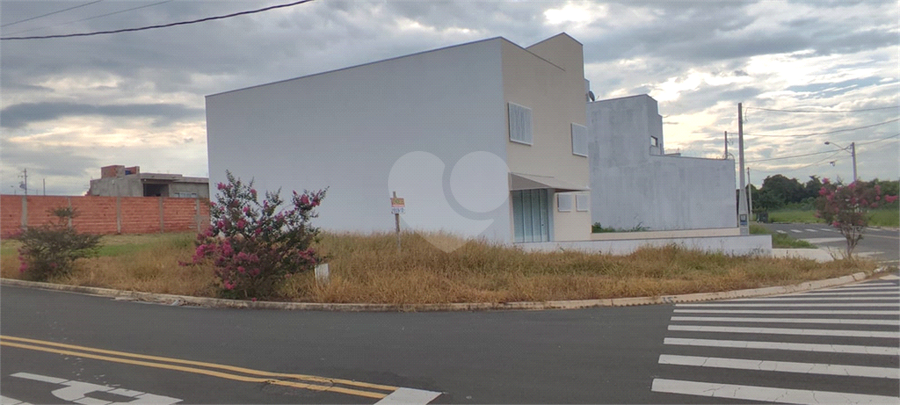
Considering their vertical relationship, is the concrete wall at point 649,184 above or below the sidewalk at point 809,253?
above

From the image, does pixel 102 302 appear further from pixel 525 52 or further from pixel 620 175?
pixel 620 175

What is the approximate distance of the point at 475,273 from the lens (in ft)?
47.4

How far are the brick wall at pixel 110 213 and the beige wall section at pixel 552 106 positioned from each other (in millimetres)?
15545

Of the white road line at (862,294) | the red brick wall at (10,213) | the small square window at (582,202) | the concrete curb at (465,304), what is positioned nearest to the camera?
the concrete curb at (465,304)

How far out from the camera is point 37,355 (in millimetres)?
7910

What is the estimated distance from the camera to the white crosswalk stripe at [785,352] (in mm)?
5613

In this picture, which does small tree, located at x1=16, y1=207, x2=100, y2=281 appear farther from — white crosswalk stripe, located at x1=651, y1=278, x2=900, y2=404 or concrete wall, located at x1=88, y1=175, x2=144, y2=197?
concrete wall, located at x1=88, y1=175, x2=144, y2=197

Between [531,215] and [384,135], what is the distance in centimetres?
680

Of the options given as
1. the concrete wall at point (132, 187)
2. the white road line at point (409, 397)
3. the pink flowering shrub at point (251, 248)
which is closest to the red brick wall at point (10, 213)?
the concrete wall at point (132, 187)

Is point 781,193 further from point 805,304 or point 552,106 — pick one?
point 805,304

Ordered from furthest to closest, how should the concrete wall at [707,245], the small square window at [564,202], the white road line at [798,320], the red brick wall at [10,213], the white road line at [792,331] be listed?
the red brick wall at [10,213] < the small square window at [564,202] < the concrete wall at [707,245] < the white road line at [798,320] < the white road line at [792,331]

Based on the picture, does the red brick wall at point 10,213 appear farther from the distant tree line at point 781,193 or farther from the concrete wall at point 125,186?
the distant tree line at point 781,193

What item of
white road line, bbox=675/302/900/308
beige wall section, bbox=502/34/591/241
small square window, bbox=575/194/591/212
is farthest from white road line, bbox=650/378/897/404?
small square window, bbox=575/194/591/212

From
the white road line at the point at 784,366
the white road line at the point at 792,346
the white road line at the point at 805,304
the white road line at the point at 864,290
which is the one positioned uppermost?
the white road line at the point at 784,366
